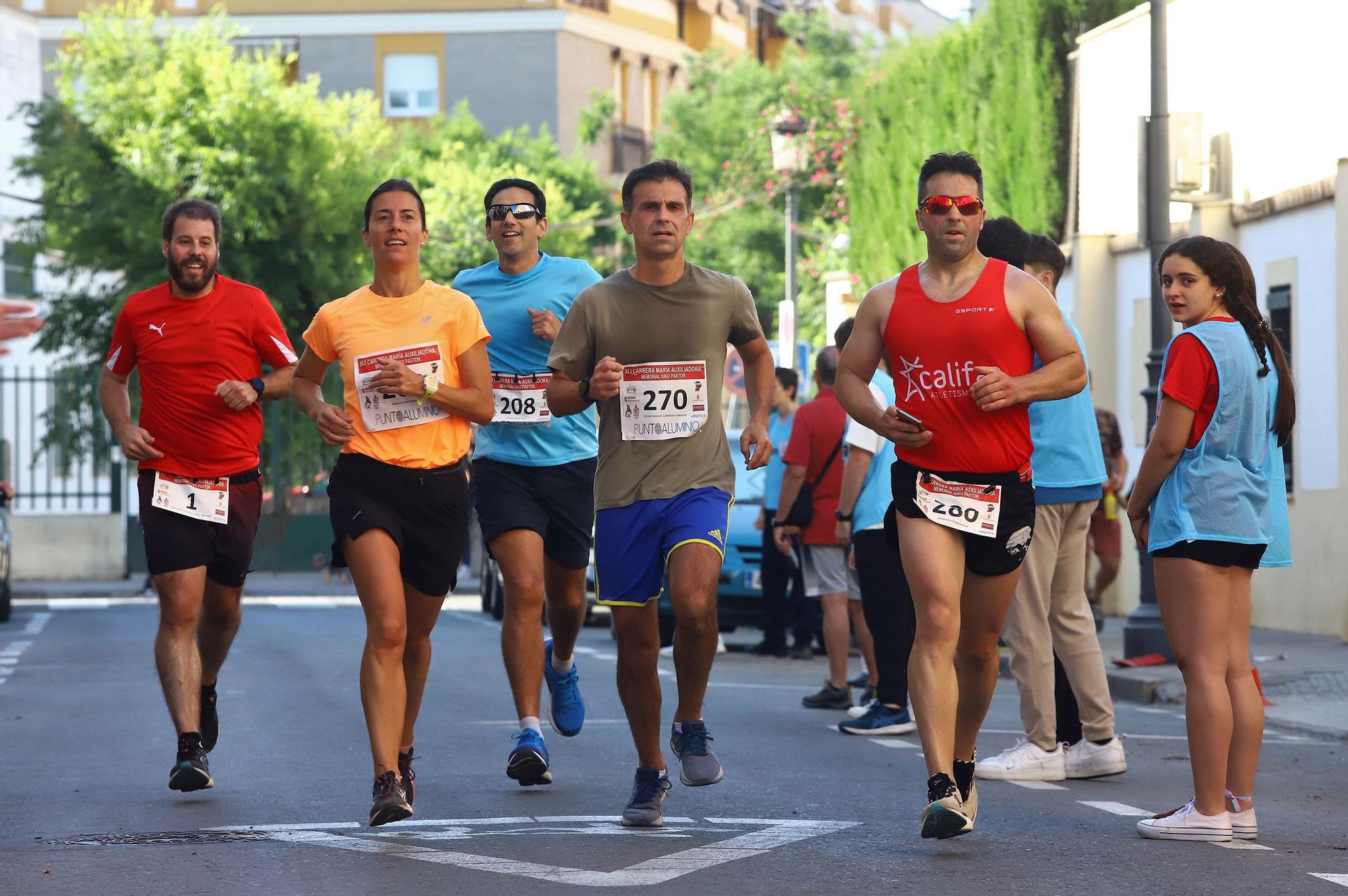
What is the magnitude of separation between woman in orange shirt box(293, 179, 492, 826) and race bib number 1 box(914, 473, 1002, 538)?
1.64 metres

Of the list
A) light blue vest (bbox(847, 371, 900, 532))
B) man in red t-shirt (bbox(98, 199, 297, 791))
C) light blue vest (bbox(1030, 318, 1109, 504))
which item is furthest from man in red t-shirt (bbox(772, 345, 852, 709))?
man in red t-shirt (bbox(98, 199, 297, 791))

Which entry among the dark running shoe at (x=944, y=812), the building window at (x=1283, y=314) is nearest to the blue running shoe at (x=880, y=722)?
the dark running shoe at (x=944, y=812)

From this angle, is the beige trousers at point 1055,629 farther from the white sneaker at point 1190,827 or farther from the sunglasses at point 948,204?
the sunglasses at point 948,204

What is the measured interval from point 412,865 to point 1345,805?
12.7 ft

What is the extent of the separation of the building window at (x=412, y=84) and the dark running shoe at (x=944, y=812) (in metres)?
53.1

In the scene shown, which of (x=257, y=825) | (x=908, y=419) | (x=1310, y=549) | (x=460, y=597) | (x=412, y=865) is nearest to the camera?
(x=412, y=865)

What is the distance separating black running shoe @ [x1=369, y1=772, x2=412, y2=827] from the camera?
7.18 metres

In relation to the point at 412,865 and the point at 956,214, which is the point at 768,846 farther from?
the point at 956,214

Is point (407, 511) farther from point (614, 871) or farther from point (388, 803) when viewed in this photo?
point (614, 871)

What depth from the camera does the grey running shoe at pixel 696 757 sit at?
7.56 meters

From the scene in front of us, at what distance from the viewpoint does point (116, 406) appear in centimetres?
882

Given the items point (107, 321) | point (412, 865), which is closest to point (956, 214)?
point (412, 865)

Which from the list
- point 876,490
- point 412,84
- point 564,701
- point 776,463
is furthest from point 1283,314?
Answer: point 412,84

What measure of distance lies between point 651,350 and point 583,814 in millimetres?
A: 1624
